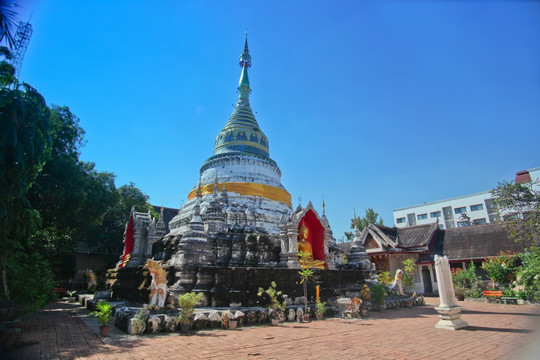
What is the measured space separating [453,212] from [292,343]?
5147cm

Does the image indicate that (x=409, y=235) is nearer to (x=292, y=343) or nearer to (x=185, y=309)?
(x=292, y=343)

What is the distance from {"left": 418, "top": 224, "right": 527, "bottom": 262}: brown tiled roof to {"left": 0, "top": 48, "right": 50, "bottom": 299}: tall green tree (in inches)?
969

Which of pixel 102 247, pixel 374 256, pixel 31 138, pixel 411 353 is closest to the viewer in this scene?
pixel 411 353

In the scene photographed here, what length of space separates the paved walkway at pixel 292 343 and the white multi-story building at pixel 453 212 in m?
39.4

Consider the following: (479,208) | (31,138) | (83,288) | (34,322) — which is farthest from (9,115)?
(479,208)

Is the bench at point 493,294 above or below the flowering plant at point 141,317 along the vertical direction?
below

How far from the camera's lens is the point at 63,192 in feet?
48.4

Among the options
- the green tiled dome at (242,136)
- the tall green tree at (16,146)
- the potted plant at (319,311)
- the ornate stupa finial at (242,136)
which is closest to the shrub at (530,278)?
the potted plant at (319,311)

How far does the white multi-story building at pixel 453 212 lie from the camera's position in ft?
146

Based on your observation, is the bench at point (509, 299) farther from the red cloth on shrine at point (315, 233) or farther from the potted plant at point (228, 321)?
the potted plant at point (228, 321)

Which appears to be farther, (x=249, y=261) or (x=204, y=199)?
(x=204, y=199)

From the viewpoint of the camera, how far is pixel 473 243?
73.5 feet

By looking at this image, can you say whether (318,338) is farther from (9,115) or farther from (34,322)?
(34,322)

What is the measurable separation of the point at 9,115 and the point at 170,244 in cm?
918
